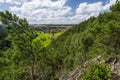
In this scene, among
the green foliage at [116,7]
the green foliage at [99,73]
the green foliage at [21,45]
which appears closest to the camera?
the green foliage at [99,73]

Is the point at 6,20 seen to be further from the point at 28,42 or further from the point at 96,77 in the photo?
the point at 96,77

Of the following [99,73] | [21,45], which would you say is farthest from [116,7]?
[99,73]

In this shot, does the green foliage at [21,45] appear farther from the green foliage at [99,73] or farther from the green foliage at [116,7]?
the green foliage at [116,7]

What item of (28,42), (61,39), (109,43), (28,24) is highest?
(28,24)

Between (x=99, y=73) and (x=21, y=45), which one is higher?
(x=21, y=45)

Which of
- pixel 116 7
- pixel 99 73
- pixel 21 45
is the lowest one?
pixel 99 73

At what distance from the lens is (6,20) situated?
99.2ft

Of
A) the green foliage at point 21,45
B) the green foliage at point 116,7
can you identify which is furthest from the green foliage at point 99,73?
the green foliage at point 116,7

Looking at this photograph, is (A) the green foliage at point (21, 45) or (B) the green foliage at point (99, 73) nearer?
(B) the green foliage at point (99, 73)

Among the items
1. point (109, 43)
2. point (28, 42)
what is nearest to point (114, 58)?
point (28, 42)

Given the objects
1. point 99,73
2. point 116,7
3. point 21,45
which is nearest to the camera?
point 99,73

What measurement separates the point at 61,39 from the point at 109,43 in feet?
426

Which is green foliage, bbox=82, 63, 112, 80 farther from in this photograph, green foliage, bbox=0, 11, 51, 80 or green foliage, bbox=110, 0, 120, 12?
green foliage, bbox=110, 0, 120, 12

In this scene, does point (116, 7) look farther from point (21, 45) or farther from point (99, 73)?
point (99, 73)
